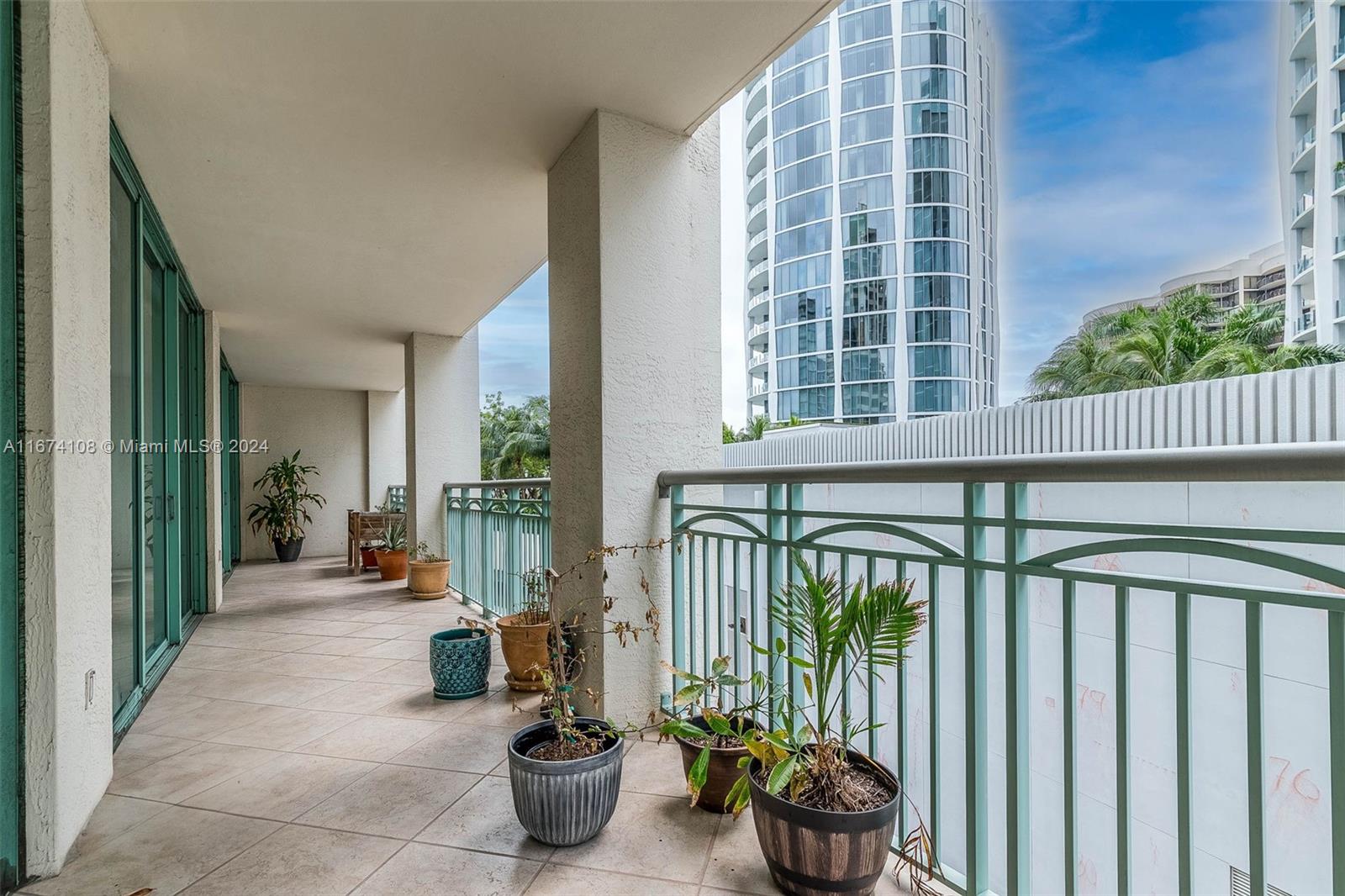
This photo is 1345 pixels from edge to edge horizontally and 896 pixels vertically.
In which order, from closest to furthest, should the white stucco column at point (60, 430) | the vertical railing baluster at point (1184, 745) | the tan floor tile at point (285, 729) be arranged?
the vertical railing baluster at point (1184, 745)
the white stucco column at point (60, 430)
the tan floor tile at point (285, 729)

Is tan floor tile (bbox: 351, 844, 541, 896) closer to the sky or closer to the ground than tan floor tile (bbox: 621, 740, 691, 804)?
closer to the sky

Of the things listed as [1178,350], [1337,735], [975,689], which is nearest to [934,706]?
[975,689]

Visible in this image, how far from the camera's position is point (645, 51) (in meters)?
2.21

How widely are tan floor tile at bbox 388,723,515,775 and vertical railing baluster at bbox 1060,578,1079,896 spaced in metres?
1.62

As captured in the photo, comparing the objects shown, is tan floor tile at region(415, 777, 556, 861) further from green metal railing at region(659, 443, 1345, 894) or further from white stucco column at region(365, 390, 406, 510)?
white stucco column at region(365, 390, 406, 510)

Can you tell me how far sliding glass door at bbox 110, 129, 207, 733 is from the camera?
267cm

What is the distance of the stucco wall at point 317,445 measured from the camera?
9250 mm

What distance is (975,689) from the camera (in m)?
1.41

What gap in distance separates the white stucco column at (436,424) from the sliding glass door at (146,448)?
163 centimetres

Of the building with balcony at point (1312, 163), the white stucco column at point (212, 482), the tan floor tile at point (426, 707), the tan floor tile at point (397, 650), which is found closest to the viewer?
the tan floor tile at point (426, 707)

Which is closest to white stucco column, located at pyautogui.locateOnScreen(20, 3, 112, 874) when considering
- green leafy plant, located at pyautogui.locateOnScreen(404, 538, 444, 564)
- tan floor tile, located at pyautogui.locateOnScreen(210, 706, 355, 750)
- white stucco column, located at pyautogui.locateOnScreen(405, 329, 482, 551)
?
tan floor tile, located at pyautogui.locateOnScreen(210, 706, 355, 750)

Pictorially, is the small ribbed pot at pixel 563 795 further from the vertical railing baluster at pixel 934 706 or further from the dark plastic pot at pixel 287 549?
the dark plastic pot at pixel 287 549

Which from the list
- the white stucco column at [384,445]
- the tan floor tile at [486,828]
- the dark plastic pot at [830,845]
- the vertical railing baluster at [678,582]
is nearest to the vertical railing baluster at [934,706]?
the dark plastic pot at [830,845]

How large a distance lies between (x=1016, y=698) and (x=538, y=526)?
3.09 m
